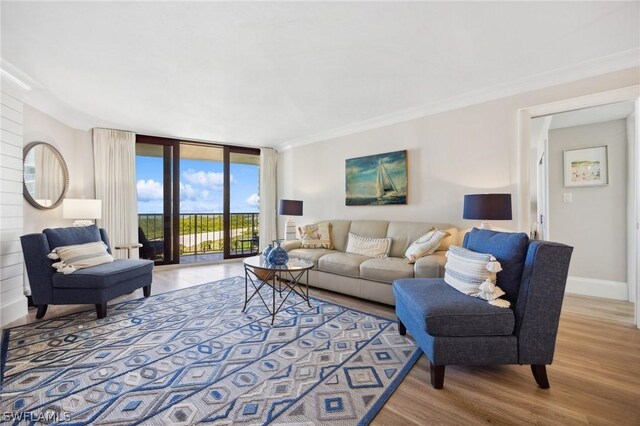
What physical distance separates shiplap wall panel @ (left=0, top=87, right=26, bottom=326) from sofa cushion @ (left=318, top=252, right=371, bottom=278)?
317 centimetres

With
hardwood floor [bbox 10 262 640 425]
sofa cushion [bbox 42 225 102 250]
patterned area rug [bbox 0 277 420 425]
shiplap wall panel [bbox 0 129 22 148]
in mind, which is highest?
shiplap wall panel [bbox 0 129 22 148]

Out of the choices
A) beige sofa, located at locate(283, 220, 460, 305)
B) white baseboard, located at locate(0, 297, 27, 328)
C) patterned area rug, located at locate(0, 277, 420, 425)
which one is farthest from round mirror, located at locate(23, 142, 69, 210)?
beige sofa, located at locate(283, 220, 460, 305)

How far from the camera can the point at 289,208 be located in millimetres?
4680

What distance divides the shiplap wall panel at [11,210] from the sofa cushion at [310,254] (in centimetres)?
291

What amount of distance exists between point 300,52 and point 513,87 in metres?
2.37

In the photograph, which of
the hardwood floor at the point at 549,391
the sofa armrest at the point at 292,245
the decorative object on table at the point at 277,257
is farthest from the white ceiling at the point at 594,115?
the sofa armrest at the point at 292,245

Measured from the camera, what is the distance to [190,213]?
6172 millimetres

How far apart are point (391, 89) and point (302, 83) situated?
1026 millimetres

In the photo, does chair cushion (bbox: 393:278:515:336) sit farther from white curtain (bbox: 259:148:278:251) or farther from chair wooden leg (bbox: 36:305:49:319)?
white curtain (bbox: 259:148:278:251)

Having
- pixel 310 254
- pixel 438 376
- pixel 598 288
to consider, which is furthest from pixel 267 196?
pixel 598 288

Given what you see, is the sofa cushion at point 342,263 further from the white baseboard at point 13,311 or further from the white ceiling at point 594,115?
the white baseboard at point 13,311

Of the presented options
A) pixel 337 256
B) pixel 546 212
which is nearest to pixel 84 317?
pixel 337 256

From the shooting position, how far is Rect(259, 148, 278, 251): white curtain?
5.84m

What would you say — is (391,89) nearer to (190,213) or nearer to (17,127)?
(17,127)
